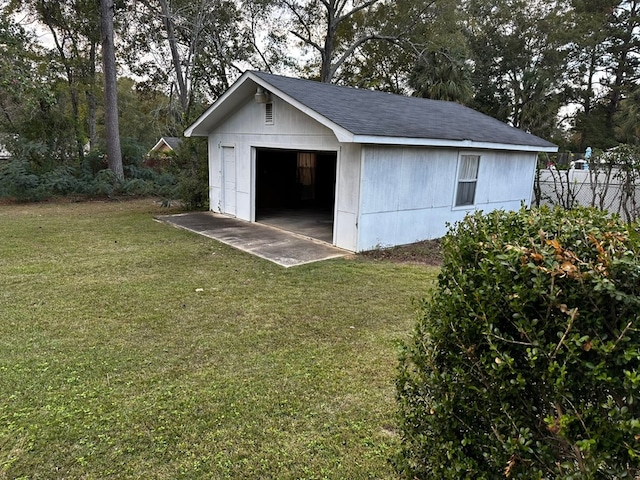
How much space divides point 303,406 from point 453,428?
1.53m

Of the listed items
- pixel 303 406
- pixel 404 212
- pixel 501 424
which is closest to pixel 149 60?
pixel 404 212

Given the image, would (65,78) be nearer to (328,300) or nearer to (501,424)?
(328,300)

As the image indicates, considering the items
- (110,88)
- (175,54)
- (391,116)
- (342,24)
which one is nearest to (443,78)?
→ (342,24)

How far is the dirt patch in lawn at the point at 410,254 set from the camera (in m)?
7.39

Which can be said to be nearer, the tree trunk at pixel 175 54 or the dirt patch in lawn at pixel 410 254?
the dirt patch in lawn at pixel 410 254

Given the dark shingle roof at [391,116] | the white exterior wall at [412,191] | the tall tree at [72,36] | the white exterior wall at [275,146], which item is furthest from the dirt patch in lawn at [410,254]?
the tall tree at [72,36]

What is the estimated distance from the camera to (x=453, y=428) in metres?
1.69

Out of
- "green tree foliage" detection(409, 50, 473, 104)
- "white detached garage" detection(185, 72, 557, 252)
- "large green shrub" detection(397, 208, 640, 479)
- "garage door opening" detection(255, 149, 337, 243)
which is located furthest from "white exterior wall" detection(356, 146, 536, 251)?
"green tree foliage" detection(409, 50, 473, 104)

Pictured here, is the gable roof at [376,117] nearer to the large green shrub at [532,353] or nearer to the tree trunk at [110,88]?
the large green shrub at [532,353]

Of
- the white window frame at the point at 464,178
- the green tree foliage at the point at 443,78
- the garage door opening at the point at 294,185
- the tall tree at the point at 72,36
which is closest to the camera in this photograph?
the white window frame at the point at 464,178

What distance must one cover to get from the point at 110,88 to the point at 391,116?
11527 mm

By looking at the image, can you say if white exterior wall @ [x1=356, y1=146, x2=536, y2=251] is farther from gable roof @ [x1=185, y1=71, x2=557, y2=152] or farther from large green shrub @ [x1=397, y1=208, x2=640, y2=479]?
large green shrub @ [x1=397, y1=208, x2=640, y2=479]

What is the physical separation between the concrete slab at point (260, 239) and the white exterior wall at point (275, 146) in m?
0.47

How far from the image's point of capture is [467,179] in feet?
31.0
